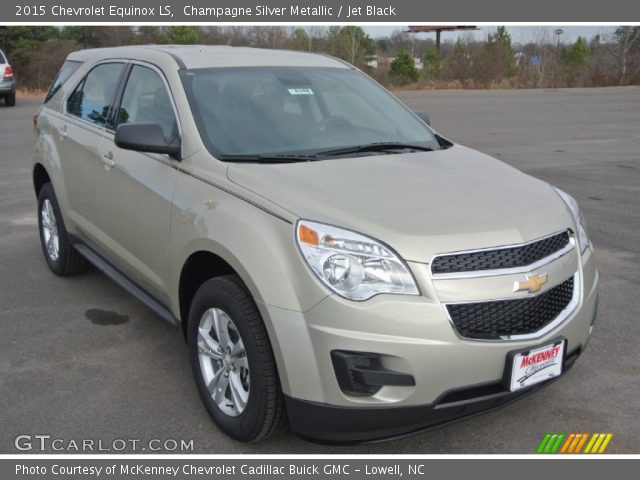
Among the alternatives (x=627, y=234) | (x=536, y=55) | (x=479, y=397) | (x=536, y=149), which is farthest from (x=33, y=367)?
(x=536, y=55)

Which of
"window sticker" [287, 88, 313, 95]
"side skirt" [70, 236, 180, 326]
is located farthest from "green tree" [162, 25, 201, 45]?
"window sticker" [287, 88, 313, 95]

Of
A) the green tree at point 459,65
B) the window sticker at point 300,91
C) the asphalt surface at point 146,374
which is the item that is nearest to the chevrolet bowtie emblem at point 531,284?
the asphalt surface at point 146,374

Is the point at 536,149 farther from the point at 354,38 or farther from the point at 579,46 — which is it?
the point at 579,46

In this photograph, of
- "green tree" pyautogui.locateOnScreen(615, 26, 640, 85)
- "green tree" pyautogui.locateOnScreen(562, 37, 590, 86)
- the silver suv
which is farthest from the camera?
"green tree" pyautogui.locateOnScreen(615, 26, 640, 85)

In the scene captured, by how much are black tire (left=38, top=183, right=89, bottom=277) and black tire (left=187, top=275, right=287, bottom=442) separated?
8.13ft

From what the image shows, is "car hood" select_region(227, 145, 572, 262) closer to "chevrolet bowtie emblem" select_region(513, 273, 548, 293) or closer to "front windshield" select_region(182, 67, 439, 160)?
"chevrolet bowtie emblem" select_region(513, 273, 548, 293)

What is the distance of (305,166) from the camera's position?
3584 mm

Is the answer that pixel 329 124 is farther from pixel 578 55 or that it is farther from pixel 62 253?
pixel 578 55

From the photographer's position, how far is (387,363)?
2.79 meters

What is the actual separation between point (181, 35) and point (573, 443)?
38.5 m

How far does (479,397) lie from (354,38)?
142ft

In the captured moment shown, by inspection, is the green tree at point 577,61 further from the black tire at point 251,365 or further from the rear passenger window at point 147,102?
the black tire at point 251,365

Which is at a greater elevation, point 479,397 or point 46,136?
point 46,136

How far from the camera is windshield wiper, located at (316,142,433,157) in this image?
388 centimetres
